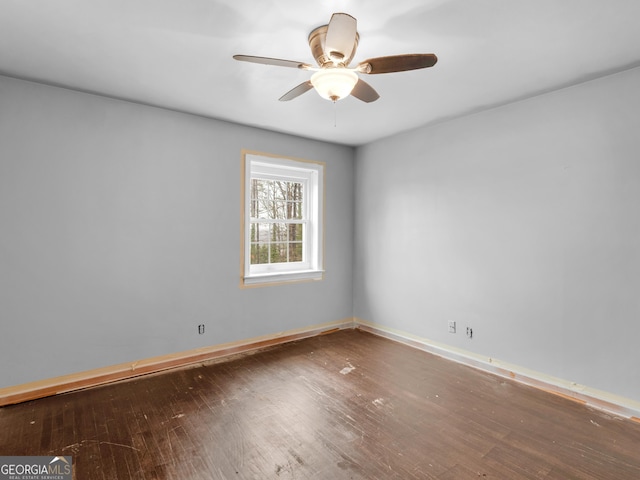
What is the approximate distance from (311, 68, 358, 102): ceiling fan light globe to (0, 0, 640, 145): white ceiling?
281mm

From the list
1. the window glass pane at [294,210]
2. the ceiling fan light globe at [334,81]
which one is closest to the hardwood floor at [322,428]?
the window glass pane at [294,210]

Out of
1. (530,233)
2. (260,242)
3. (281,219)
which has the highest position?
(281,219)

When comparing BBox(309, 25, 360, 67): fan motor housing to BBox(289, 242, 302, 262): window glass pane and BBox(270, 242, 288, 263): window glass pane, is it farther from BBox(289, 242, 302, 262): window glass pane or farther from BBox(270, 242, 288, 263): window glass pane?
BBox(289, 242, 302, 262): window glass pane

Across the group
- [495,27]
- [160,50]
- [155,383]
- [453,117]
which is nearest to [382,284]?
[453,117]

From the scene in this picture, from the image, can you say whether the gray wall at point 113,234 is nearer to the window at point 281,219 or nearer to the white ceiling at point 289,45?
the window at point 281,219

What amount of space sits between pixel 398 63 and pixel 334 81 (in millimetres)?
362

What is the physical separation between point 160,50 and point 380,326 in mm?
3712

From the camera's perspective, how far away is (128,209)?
310cm

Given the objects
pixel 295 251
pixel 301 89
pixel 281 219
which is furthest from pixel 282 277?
pixel 301 89

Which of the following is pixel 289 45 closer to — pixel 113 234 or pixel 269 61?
pixel 269 61

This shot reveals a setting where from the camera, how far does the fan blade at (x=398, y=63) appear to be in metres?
1.76

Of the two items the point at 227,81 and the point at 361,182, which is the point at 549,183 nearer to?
the point at 361,182

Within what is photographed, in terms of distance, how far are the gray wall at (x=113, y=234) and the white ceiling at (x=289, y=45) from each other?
12.2 inches

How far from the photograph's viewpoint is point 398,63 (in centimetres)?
182
